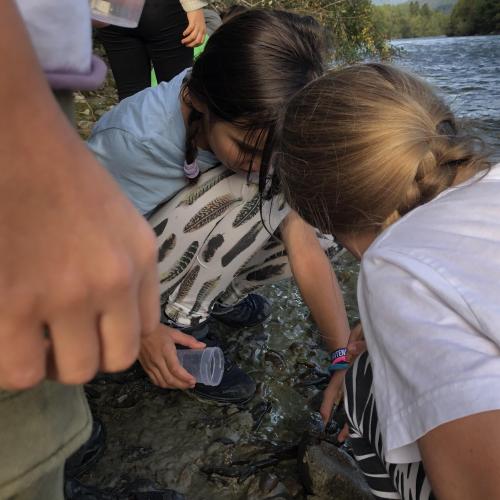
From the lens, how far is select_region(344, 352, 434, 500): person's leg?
3.37ft

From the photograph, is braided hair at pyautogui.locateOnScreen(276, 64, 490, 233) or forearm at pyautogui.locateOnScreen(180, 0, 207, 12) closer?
braided hair at pyautogui.locateOnScreen(276, 64, 490, 233)

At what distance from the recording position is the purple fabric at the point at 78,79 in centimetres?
55

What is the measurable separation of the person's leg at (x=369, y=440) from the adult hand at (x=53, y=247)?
2.62 ft

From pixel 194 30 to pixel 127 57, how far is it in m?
0.32

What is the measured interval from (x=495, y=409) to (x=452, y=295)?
0.58 ft

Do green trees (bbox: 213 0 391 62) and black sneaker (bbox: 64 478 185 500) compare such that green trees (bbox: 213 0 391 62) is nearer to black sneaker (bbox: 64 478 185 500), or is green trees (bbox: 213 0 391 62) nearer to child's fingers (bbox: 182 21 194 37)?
child's fingers (bbox: 182 21 194 37)

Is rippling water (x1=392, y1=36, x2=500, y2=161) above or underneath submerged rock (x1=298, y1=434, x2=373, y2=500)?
underneath

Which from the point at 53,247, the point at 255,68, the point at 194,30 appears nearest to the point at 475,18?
the point at 194,30

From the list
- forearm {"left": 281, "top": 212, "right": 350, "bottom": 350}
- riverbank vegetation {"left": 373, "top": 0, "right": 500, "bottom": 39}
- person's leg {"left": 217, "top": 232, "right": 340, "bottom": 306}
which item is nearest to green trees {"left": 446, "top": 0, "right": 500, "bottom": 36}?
riverbank vegetation {"left": 373, "top": 0, "right": 500, "bottom": 39}

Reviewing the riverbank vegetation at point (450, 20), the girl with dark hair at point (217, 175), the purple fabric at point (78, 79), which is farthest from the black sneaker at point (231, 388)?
the riverbank vegetation at point (450, 20)

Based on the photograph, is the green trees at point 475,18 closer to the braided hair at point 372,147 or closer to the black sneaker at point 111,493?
the braided hair at point 372,147

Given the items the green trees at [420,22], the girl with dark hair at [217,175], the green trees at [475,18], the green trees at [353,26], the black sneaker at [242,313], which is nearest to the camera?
the girl with dark hair at [217,175]

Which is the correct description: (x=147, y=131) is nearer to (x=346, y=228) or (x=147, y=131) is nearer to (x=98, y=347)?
(x=346, y=228)

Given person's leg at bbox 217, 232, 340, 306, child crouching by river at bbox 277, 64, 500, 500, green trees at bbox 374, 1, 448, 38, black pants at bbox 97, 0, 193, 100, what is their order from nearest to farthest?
child crouching by river at bbox 277, 64, 500, 500, person's leg at bbox 217, 232, 340, 306, black pants at bbox 97, 0, 193, 100, green trees at bbox 374, 1, 448, 38
